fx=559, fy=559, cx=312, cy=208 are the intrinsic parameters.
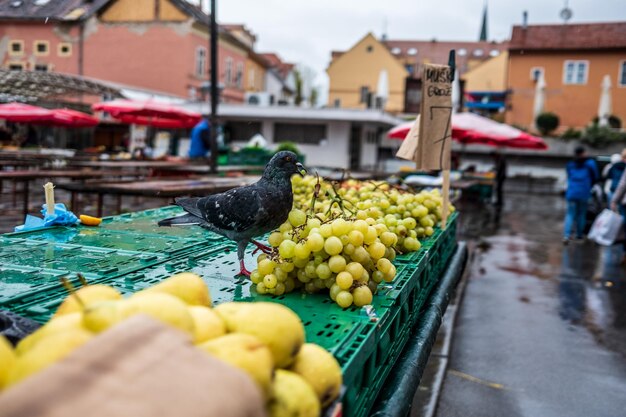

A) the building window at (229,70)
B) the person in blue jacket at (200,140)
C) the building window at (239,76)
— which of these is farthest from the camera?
the building window at (239,76)

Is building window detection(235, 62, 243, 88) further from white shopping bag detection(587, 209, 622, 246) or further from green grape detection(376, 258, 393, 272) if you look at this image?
green grape detection(376, 258, 393, 272)

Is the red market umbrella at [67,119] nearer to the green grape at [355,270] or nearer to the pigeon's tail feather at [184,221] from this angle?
the pigeon's tail feather at [184,221]

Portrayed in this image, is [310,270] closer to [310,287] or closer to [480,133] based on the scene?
[310,287]

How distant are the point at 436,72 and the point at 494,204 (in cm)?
1430

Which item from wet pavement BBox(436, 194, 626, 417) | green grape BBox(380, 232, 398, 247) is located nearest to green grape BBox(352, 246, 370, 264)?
green grape BBox(380, 232, 398, 247)

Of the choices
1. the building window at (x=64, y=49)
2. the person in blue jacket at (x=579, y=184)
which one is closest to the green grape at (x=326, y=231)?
the person in blue jacket at (x=579, y=184)

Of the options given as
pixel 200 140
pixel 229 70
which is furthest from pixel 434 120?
pixel 229 70

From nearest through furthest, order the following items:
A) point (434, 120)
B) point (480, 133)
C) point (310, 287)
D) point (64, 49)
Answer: point (310, 287)
point (434, 120)
point (480, 133)
point (64, 49)

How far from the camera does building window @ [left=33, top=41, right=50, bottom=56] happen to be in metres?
31.8

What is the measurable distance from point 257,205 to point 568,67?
4148cm

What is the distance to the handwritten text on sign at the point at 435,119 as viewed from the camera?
5.03 metres

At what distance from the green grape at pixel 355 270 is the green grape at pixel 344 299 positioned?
0.08 metres

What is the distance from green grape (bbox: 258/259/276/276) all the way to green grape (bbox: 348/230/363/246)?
354 millimetres

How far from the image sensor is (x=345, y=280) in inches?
89.4
